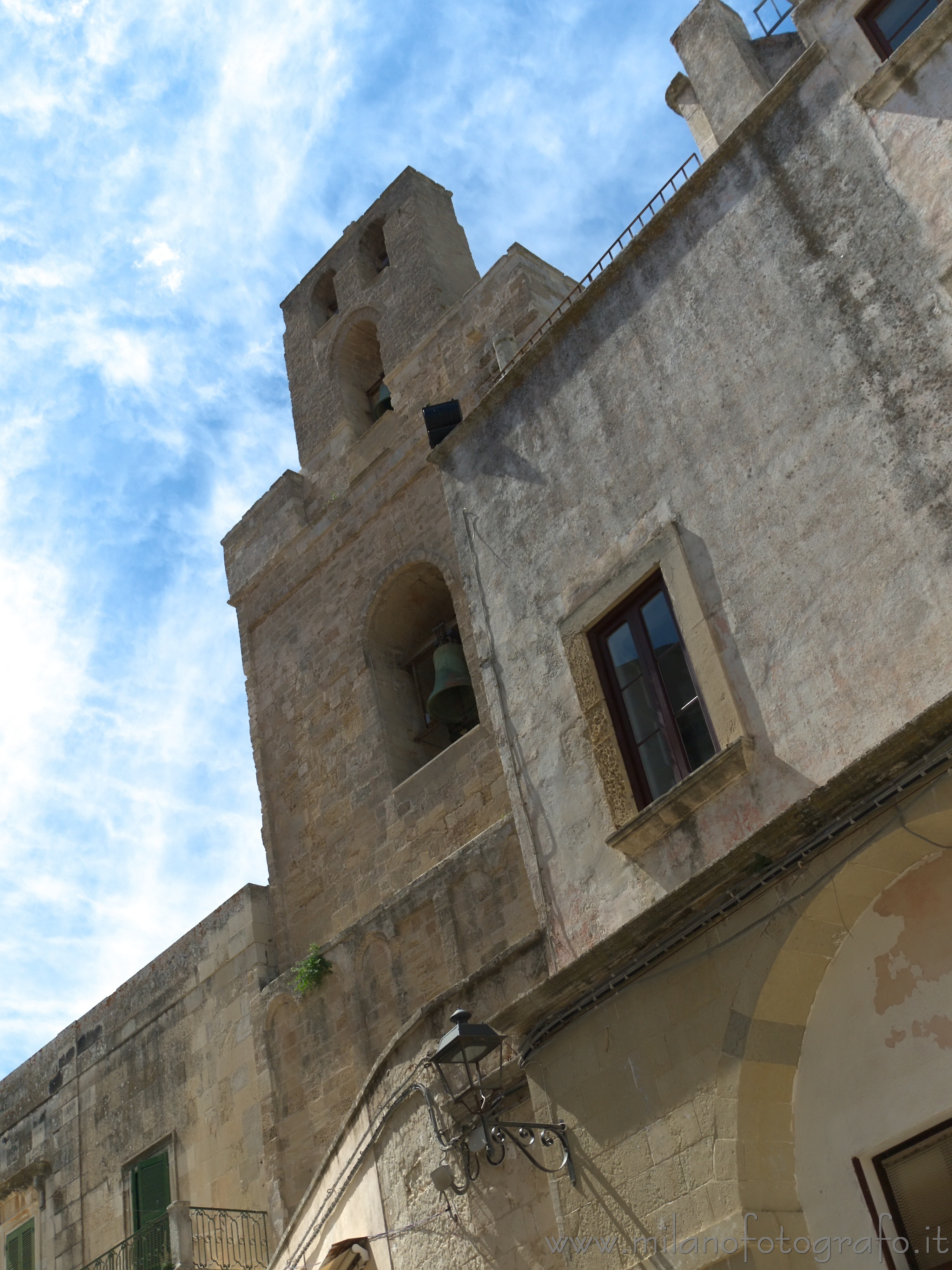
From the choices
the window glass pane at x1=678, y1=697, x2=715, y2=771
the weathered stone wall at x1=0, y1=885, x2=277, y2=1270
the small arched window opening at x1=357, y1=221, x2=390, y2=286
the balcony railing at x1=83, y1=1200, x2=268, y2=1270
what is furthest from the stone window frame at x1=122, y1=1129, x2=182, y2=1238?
A: the small arched window opening at x1=357, y1=221, x2=390, y2=286

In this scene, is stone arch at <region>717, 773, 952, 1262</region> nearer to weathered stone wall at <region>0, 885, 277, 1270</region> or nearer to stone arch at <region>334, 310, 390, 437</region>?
weathered stone wall at <region>0, 885, 277, 1270</region>

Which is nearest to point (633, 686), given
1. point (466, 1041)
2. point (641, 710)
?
point (641, 710)

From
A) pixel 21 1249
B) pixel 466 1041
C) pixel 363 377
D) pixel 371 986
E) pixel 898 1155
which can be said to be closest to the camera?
pixel 898 1155

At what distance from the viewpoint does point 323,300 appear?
15.4m

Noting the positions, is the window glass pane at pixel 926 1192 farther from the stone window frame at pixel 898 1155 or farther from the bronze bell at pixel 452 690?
the bronze bell at pixel 452 690

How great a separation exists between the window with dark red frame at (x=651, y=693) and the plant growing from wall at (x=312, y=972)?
4201 millimetres

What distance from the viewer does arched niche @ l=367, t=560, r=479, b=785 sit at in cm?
1148

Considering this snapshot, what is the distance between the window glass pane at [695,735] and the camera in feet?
23.0

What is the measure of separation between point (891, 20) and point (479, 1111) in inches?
253

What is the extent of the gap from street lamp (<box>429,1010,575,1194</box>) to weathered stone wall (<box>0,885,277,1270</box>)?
11.8 feet

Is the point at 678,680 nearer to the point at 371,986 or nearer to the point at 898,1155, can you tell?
the point at 898,1155

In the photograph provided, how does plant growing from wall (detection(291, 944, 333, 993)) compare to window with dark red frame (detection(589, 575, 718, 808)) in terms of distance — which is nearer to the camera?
window with dark red frame (detection(589, 575, 718, 808))

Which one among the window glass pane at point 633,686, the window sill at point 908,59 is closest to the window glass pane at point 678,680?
the window glass pane at point 633,686

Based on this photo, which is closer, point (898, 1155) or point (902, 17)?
point (898, 1155)
